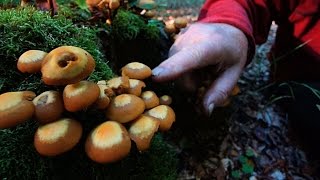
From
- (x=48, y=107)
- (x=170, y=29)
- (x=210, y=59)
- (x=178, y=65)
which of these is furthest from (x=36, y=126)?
(x=170, y=29)

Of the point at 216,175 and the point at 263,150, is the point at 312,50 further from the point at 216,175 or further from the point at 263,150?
the point at 216,175

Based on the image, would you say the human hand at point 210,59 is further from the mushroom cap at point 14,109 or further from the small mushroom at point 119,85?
the mushroom cap at point 14,109

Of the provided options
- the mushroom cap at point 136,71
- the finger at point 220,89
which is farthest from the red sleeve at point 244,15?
the mushroom cap at point 136,71

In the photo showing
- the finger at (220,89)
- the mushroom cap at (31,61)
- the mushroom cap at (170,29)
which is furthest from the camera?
the mushroom cap at (170,29)

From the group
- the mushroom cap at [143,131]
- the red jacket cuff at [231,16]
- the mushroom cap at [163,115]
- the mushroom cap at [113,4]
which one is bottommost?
the red jacket cuff at [231,16]

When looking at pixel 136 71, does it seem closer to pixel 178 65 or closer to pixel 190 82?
pixel 178 65

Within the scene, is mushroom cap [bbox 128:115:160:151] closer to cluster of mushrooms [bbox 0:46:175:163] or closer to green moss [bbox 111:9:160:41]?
cluster of mushrooms [bbox 0:46:175:163]

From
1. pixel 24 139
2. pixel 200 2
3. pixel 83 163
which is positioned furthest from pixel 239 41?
pixel 200 2
